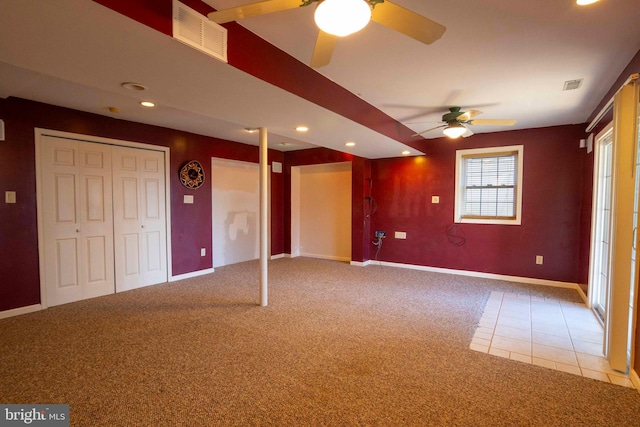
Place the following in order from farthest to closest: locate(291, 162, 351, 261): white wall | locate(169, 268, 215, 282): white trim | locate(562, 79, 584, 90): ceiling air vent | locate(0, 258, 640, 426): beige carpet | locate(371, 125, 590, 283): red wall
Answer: locate(291, 162, 351, 261): white wall < locate(169, 268, 215, 282): white trim < locate(371, 125, 590, 283): red wall < locate(562, 79, 584, 90): ceiling air vent < locate(0, 258, 640, 426): beige carpet

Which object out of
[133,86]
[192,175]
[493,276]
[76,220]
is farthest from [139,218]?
[493,276]

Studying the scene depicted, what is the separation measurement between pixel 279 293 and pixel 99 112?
3.24 meters

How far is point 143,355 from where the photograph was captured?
8.21 feet

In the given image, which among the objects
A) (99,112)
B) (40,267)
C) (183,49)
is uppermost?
(99,112)

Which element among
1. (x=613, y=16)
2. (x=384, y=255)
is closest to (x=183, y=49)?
(x=613, y=16)

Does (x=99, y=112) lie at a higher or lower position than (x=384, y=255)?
higher

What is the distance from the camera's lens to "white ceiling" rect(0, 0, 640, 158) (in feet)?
5.43

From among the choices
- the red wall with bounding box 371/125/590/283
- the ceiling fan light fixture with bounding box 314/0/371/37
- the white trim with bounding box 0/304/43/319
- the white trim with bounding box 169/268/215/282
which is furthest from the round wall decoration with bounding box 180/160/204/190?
the ceiling fan light fixture with bounding box 314/0/371/37

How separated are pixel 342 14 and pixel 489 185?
473 cm

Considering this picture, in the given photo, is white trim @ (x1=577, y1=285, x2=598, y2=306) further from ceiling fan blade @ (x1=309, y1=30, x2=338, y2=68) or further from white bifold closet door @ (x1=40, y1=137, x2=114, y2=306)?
white bifold closet door @ (x1=40, y1=137, x2=114, y2=306)

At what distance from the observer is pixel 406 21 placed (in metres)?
1.48

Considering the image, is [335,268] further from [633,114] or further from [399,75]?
[633,114]

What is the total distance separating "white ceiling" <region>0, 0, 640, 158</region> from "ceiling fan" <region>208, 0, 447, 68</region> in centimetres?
40

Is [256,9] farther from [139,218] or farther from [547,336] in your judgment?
[139,218]
